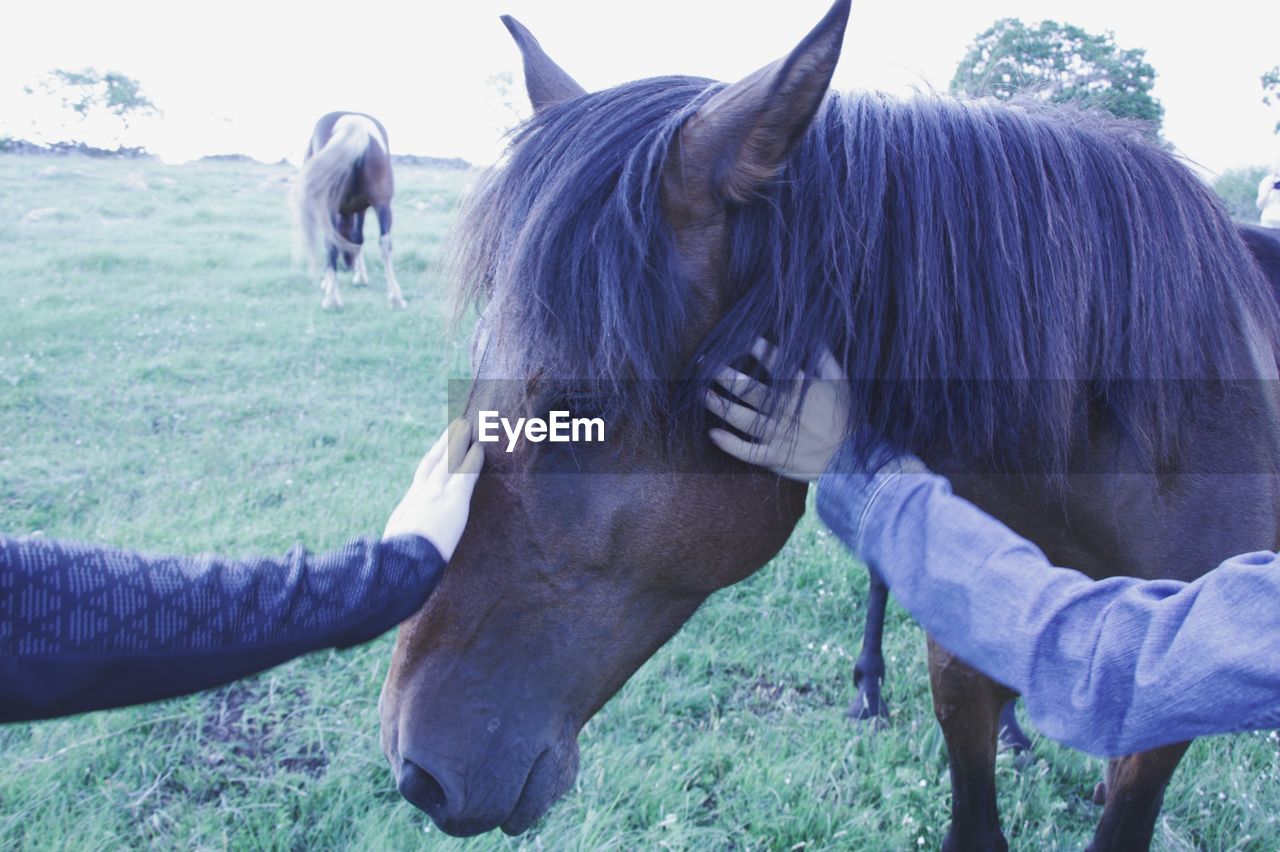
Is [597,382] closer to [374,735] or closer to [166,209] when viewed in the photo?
[374,735]

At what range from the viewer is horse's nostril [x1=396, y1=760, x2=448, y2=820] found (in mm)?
1348

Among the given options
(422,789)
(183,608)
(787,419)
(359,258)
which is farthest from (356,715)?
(359,258)

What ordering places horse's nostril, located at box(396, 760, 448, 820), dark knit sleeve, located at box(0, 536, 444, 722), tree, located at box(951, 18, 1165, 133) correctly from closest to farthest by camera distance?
dark knit sleeve, located at box(0, 536, 444, 722)
horse's nostril, located at box(396, 760, 448, 820)
tree, located at box(951, 18, 1165, 133)

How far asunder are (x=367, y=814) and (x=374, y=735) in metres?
0.33

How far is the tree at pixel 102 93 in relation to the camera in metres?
37.2

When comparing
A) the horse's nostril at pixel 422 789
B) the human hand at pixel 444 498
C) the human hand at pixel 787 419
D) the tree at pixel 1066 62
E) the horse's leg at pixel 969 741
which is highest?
the tree at pixel 1066 62

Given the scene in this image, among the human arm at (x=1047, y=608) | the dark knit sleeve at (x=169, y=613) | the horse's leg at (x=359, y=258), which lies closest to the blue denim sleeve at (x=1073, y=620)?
the human arm at (x=1047, y=608)

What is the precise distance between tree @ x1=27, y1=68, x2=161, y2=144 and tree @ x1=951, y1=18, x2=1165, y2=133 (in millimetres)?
46032

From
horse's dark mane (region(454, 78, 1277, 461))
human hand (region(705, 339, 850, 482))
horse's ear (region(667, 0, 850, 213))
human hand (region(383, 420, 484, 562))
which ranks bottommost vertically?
human hand (region(383, 420, 484, 562))

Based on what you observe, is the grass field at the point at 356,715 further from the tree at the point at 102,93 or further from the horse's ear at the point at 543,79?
the tree at the point at 102,93

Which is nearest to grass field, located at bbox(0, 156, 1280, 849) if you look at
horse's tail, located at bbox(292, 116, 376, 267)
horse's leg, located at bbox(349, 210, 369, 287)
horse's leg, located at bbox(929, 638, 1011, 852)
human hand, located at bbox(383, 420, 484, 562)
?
horse's leg, located at bbox(929, 638, 1011, 852)

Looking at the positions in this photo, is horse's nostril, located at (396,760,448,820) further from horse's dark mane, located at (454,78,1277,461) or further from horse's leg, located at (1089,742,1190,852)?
horse's leg, located at (1089,742,1190,852)

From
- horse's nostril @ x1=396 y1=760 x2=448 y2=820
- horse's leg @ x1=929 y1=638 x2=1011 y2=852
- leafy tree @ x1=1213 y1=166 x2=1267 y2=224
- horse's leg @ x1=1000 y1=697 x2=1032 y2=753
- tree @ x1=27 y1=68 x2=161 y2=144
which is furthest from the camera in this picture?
tree @ x1=27 y1=68 x2=161 y2=144

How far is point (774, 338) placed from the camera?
1.30 m
